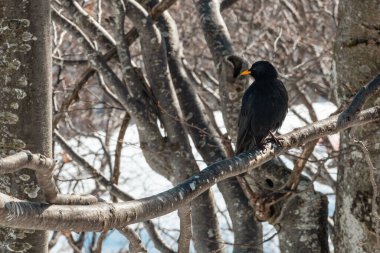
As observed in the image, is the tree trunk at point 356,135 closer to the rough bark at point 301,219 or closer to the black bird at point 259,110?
the rough bark at point 301,219

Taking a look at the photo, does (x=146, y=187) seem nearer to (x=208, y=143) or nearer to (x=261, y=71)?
(x=208, y=143)

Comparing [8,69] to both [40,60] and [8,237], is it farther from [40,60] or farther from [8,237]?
[8,237]

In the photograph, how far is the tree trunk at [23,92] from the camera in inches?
97.7

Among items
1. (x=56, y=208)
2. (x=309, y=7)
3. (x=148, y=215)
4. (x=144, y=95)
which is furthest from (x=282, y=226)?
(x=309, y=7)

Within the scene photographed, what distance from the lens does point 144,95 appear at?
4.82m

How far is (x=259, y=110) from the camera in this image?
14.1 feet

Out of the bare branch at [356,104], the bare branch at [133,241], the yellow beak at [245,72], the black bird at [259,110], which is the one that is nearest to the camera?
the bare branch at [133,241]

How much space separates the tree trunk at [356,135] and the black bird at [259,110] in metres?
0.40

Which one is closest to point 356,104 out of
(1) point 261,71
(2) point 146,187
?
(1) point 261,71

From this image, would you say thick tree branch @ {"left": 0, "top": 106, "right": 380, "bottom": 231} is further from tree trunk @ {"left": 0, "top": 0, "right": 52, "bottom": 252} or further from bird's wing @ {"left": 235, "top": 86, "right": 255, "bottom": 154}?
bird's wing @ {"left": 235, "top": 86, "right": 255, "bottom": 154}

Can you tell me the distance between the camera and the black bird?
14.0ft

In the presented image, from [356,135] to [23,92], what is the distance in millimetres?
2400

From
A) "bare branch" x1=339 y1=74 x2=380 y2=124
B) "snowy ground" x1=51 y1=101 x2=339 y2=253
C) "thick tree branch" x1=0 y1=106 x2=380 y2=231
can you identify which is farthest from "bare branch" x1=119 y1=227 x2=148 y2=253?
"snowy ground" x1=51 y1=101 x2=339 y2=253

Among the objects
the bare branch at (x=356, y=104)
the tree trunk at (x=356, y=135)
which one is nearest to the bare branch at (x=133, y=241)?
the bare branch at (x=356, y=104)
